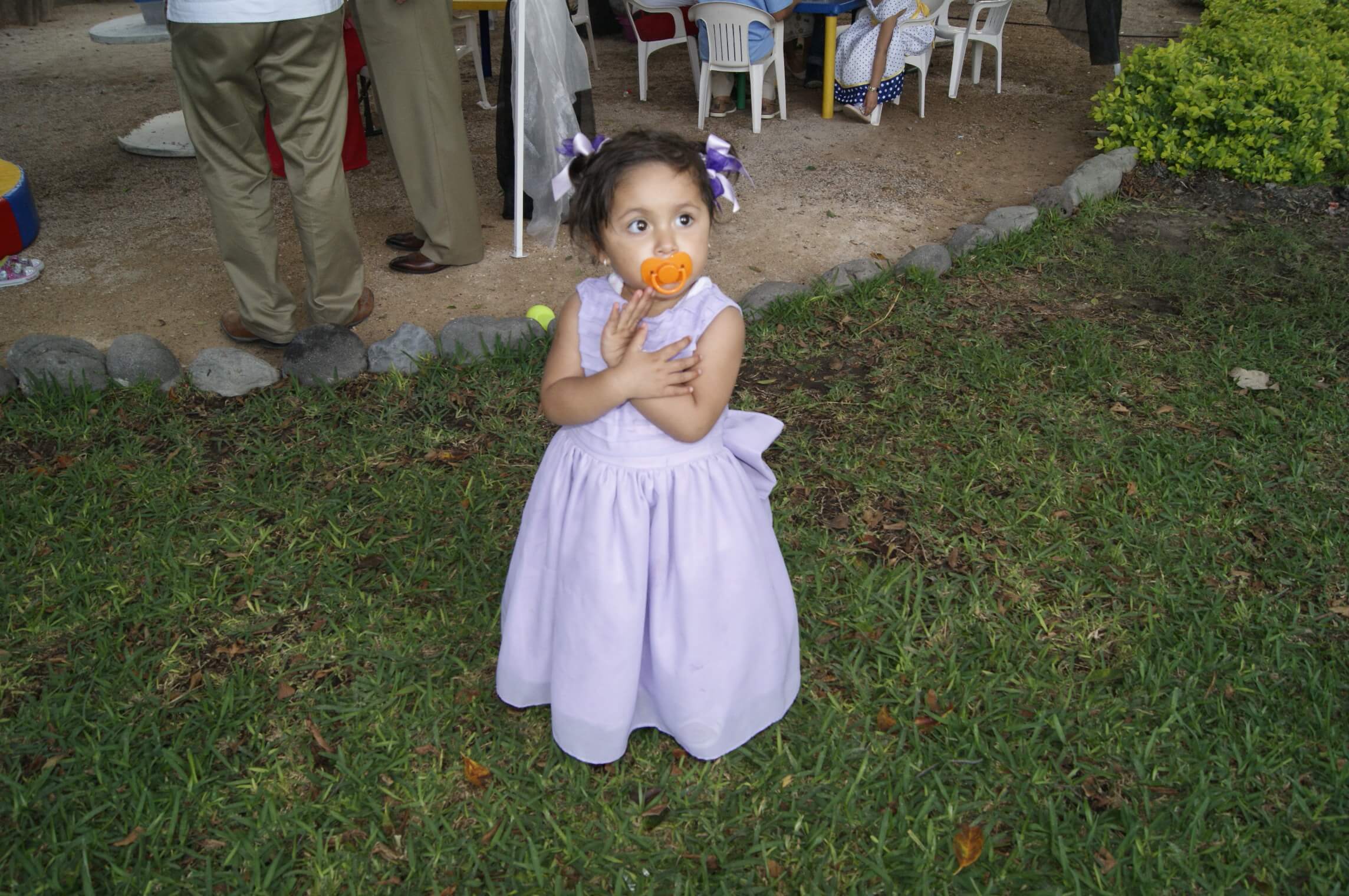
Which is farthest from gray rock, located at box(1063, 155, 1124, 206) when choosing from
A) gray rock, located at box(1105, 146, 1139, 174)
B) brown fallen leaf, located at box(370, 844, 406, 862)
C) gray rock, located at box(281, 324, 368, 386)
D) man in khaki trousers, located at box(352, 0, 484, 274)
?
brown fallen leaf, located at box(370, 844, 406, 862)

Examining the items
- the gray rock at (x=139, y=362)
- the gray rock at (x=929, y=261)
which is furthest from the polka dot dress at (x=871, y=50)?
the gray rock at (x=139, y=362)

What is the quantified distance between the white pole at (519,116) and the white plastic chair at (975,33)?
3.56 m

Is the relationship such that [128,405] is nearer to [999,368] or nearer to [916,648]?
[916,648]

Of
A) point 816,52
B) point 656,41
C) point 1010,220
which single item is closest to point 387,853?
point 1010,220

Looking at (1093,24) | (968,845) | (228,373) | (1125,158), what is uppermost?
(1093,24)

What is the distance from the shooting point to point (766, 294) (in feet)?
14.1

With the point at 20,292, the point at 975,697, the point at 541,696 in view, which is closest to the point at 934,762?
the point at 975,697

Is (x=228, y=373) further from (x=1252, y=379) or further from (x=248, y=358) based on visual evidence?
(x=1252, y=379)

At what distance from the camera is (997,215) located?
4926mm

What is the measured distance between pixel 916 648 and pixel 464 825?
1.17 metres

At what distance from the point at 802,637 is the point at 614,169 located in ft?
4.42

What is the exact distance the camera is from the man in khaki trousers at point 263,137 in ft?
10.8

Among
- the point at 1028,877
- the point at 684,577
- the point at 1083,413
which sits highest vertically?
the point at 684,577

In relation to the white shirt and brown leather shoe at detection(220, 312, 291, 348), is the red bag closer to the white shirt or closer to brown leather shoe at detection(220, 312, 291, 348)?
brown leather shoe at detection(220, 312, 291, 348)
